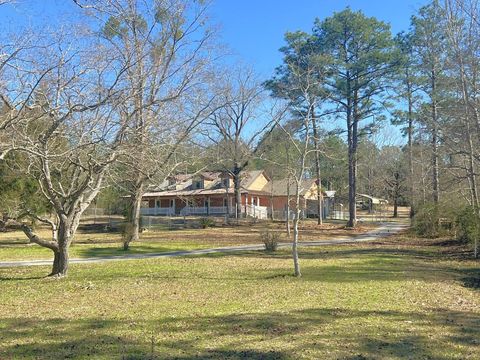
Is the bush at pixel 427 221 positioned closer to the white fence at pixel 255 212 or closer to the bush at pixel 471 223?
the bush at pixel 471 223

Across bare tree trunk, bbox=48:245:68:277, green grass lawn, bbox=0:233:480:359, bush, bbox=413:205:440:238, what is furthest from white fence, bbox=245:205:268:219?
bare tree trunk, bbox=48:245:68:277

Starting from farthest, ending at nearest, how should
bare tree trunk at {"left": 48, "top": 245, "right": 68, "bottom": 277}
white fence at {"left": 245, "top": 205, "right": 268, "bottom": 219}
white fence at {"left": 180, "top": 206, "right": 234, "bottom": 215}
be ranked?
white fence at {"left": 180, "top": 206, "right": 234, "bottom": 215} < white fence at {"left": 245, "top": 205, "right": 268, "bottom": 219} < bare tree trunk at {"left": 48, "top": 245, "right": 68, "bottom": 277}

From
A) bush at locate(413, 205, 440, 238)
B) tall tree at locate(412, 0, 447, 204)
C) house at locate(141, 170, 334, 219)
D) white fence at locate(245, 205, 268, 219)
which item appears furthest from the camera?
house at locate(141, 170, 334, 219)

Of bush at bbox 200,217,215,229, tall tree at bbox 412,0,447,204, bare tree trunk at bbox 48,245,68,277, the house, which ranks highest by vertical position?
tall tree at bbox 412,0,447,204

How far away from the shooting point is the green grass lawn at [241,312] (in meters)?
6.10

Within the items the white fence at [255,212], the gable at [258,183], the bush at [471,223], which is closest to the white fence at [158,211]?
the gable at [258,183]

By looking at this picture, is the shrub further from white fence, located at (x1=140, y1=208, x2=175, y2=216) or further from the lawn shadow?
white fence, located at (x1=140, y1=208, x2=175, y2=216)

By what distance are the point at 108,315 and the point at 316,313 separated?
3447mm

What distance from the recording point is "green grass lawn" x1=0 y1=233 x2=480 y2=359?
20.0ft

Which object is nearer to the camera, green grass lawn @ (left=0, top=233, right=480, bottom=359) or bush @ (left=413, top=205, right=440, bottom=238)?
green grass lawn @ (left=0, top=233, right=480, bottom=359)

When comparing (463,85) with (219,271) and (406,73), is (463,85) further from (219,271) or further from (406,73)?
(406,73)

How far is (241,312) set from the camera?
838 cm

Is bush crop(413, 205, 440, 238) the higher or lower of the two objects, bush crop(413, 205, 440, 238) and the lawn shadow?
the higher

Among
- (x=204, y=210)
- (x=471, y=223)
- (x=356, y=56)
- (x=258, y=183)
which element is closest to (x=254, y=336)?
(x=471, y=223)
